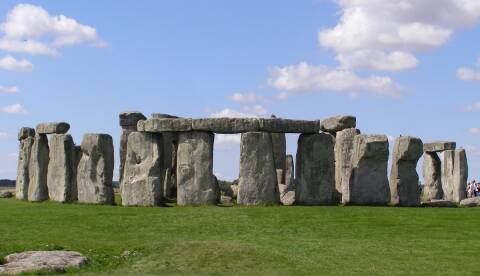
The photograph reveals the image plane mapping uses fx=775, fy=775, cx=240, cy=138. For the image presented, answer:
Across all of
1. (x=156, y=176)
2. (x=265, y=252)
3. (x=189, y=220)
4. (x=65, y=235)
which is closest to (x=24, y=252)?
(x=65, y=235)

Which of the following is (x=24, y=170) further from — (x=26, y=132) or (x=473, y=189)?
(x=473, y=189)

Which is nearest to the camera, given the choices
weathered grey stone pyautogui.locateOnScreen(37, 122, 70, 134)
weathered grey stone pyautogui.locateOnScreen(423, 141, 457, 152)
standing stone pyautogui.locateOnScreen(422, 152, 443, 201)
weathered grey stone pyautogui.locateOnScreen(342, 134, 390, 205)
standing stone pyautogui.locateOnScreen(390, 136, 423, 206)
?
weathered grey stone pyautogui.locateOnScreen(342, 134, 390, 205)

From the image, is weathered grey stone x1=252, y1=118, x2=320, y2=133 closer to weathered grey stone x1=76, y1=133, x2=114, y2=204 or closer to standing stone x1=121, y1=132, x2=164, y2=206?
standing stone x1=121, y1=132, x2=164, y2=206

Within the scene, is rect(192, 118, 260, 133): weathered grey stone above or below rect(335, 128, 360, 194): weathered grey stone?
above

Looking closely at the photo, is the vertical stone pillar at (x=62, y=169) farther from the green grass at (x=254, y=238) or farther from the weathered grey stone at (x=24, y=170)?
the weathered grey stone at (x=24, y=170)

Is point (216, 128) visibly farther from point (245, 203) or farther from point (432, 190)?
point (432, 190)

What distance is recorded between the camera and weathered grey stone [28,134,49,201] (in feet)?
92.6

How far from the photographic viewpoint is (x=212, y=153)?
25.2 metres

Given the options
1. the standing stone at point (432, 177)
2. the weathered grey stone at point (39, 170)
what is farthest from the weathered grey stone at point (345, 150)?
the weathered grey stone at point (39, 170)

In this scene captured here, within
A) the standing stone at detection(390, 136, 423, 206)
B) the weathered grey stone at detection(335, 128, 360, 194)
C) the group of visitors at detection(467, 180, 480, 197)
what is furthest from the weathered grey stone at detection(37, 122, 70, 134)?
the group of visitors at detection(467, 180, 480, 197)

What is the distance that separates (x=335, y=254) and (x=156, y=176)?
1096cm

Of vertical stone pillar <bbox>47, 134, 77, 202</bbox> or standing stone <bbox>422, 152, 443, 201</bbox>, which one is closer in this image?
vertical stone pillar <bbox>47, 134, 77, 202</bbox>

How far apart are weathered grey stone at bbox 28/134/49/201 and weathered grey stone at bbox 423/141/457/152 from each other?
53.5 feet

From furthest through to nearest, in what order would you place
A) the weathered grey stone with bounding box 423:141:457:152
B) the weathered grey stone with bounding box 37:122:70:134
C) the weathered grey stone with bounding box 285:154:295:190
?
the weathered grey stone with bounding box 285:154:295:190 → the weathered grey stone with bounding box 423:141:457:152 → the weathered grey stone with bounding box 37:122:70:134
